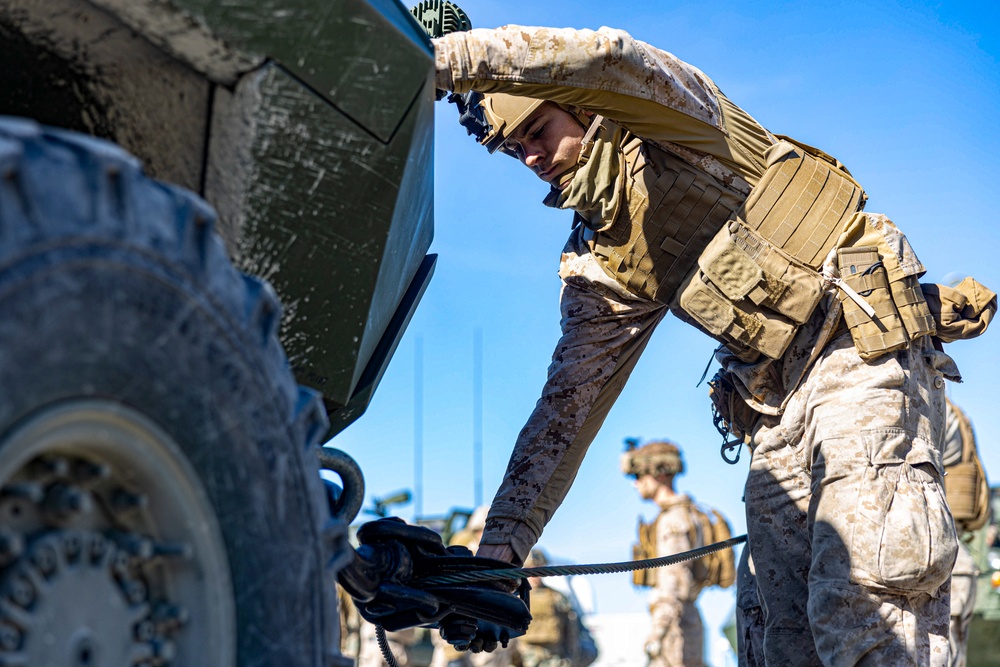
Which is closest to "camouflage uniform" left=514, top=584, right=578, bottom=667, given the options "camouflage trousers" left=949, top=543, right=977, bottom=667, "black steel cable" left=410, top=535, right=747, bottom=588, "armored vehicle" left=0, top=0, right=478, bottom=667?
"camouflage trousers" left=949, top=543, right=977, bottom=667

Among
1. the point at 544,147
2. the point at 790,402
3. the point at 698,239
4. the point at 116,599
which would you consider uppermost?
the point at 544,147

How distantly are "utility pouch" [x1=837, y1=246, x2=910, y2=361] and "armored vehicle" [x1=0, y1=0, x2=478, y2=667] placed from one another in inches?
58.3

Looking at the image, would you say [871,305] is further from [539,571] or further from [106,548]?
[106,548]

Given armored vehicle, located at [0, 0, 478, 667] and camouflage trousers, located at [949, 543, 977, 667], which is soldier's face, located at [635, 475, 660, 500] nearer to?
camouflage trousers, located at [949, 543, 977, 667]

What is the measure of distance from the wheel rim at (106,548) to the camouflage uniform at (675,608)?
30.0ft

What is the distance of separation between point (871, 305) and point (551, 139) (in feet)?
3.20

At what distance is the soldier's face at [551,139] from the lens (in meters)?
3.20

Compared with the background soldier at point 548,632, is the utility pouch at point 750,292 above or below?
below

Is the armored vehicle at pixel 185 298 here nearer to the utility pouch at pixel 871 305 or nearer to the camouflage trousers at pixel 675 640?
the utility pouch at pixel 871 305

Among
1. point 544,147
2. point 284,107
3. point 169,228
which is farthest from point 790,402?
point 169,228

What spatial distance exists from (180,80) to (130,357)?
0.59 meters

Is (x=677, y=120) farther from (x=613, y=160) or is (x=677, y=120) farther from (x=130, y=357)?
(x=130, y=357)

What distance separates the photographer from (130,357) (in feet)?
3.93

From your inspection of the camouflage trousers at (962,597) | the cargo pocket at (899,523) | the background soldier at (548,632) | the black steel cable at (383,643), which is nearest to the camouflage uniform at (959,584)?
the camouflage trousers at (962,597)
